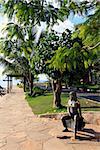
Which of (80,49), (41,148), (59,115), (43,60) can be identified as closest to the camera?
(80,49)

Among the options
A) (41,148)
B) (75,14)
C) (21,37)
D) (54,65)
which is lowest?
(41,148)

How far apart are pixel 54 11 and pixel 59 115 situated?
27.0 feet

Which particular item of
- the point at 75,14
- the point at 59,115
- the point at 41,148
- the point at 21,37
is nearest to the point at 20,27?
the point at 21,37

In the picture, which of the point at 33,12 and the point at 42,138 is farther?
the point at 42,138

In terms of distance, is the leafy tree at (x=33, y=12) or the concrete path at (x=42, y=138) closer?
the leafy tree at (x=33, y=12)

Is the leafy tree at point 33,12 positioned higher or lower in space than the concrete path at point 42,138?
higher

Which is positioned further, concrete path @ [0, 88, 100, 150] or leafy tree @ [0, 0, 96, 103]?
concrete path @ [0, 88, 100, 150]

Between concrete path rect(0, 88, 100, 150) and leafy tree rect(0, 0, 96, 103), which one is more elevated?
leafy tree rect(0, 0, 96, 103)

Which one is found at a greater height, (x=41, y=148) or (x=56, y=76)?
(x=56, y=76)

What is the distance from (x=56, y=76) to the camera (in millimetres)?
19016

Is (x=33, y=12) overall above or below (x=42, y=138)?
above

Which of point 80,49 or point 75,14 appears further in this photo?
point 75,14

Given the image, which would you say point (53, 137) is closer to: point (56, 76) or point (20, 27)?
point (20, 27)

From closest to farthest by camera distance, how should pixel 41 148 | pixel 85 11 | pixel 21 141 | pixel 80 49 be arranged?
pixel 80 49 → pixel 85 11 → pixel 41 148 → pixel 21 141
